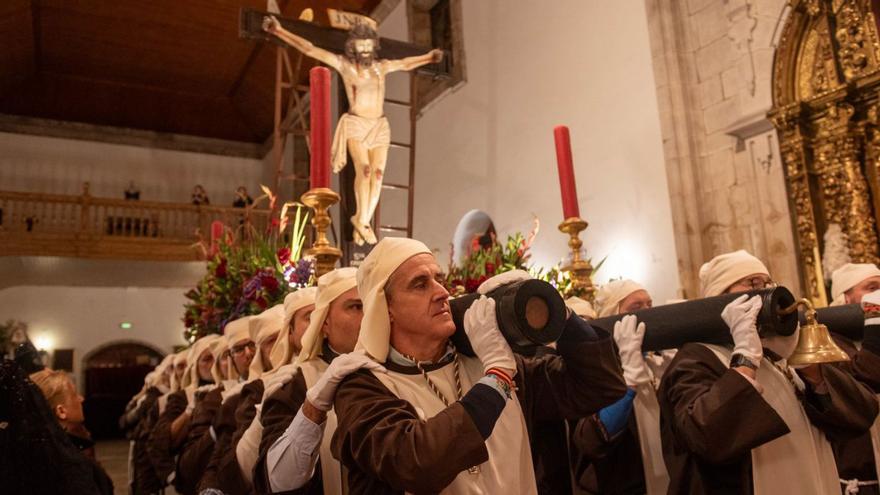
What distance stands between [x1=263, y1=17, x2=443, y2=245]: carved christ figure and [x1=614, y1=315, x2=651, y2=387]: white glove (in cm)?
336

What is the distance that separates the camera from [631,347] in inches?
86.0

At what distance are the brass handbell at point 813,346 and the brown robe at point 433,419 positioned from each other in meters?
0.44

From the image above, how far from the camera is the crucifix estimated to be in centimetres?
557

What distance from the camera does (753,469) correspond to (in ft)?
6.56

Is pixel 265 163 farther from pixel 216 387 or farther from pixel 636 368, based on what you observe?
pixel 636 368

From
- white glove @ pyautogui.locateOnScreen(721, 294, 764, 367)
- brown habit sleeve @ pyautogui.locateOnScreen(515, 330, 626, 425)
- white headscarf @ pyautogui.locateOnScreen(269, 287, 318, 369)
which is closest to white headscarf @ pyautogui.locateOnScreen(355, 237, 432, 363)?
brown habit sleeve @ pyautogui.locateOnScreen(515, 330, 626, 425)

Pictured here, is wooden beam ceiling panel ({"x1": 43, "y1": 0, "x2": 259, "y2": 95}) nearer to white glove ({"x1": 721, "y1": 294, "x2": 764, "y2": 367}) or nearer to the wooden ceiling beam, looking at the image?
the wooden ceiling beam

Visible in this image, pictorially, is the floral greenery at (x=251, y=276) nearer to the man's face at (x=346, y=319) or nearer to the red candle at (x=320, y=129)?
the red candle at (x=320, y=129)

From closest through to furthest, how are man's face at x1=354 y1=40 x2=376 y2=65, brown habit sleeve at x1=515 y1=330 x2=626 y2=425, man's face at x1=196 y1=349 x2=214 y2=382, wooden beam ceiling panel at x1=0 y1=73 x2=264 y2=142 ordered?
brown habit sleeve at x1=515 y1=330 x2=626 y2=425 < man's face at x1=196 y1=349 x2=214 y2=382 < man's face at x1=354 y1=40 x2=376 y2=65 < wooden beam ceiling panel at x1=0 y1=73 x2=264 y2=142

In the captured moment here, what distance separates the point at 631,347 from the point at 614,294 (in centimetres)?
A: 126

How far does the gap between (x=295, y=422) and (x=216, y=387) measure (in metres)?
2.09

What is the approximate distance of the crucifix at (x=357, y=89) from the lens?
5.57m

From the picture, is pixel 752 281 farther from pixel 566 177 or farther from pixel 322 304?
pixel 322 304

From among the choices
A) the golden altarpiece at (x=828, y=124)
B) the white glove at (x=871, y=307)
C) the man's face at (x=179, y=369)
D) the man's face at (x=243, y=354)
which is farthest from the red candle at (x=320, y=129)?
the golden altarpiece at (x=828, y=124)
